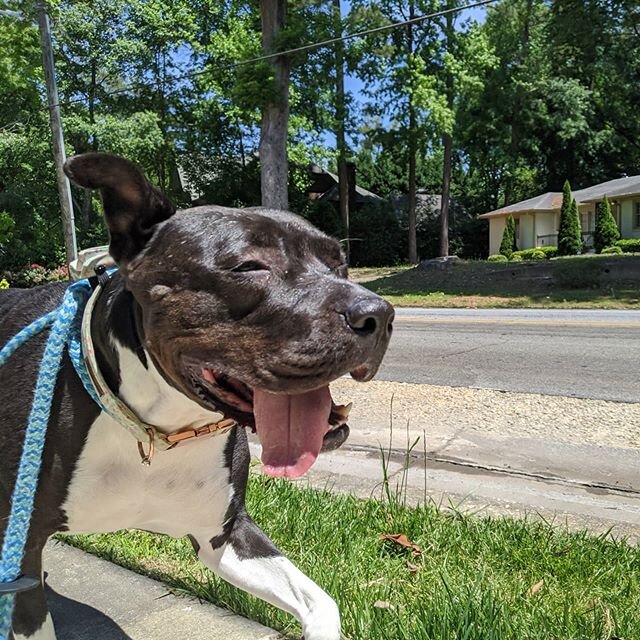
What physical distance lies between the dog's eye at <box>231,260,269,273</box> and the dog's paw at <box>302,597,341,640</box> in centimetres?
104

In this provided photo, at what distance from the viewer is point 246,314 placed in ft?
6.39

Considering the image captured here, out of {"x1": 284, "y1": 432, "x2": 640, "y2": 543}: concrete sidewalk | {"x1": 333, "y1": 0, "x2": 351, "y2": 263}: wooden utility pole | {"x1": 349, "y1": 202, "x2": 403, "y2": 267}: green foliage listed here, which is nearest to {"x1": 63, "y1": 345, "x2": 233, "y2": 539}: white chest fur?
{"x1": 284, "y1": 432, "x2": 640, "y2": 543}: concrete sidewalk

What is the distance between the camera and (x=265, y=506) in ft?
11.9

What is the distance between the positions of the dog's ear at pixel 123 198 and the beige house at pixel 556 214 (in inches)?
1549

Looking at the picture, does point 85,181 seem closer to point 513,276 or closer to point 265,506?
point 265,506

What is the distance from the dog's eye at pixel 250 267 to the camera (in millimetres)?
1987

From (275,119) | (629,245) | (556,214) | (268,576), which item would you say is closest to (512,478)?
(268,576)

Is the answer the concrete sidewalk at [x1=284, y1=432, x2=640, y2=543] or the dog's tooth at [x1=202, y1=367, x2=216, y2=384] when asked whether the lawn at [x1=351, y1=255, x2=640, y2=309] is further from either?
the dog's tooth at [x1=202, y1=367, x2=216, y2=384]

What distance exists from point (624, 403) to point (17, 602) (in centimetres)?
562

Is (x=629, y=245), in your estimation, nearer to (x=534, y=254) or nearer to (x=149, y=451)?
(x=534, y=254)

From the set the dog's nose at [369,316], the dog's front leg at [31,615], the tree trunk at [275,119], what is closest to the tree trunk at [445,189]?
the tree trunk at [275,119]

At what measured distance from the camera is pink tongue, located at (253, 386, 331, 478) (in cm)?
194

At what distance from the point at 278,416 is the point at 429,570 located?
1.40 meters

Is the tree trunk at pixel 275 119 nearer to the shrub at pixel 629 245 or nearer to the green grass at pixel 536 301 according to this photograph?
the green grass at pixel 536 301
